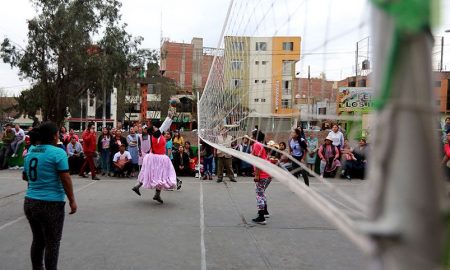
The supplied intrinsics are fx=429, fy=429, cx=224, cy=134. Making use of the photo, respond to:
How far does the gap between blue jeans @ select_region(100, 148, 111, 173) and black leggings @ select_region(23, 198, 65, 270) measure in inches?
390

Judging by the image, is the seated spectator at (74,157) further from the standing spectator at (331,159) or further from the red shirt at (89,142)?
the standing spectator at (331,159)

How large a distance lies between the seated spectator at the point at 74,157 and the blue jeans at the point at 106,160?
73 centimetres

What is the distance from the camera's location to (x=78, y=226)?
6344 millimetres

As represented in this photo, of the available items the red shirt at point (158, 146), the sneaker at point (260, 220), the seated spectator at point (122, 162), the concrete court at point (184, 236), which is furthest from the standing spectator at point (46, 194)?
the seated spectator at point (122, 162)

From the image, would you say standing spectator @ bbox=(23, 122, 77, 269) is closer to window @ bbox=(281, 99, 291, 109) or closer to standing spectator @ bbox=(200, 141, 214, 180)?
window @ bbox=(281, 99, 291, 109)

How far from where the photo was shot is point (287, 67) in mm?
3154

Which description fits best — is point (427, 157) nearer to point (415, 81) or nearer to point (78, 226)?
point (415, 81)

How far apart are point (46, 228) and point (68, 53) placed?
27.5 meters

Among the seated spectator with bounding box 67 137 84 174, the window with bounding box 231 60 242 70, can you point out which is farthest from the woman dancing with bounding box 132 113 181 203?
the seated spectator with bounding box 67 137 84 174

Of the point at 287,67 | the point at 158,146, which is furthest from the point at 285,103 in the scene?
the point at 158,146

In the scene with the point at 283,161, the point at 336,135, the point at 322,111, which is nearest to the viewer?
the point at 322,111

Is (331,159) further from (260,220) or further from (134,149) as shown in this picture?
(134,149)

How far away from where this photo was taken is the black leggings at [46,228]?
12.2 feet

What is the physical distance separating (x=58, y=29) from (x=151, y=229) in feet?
86.3
